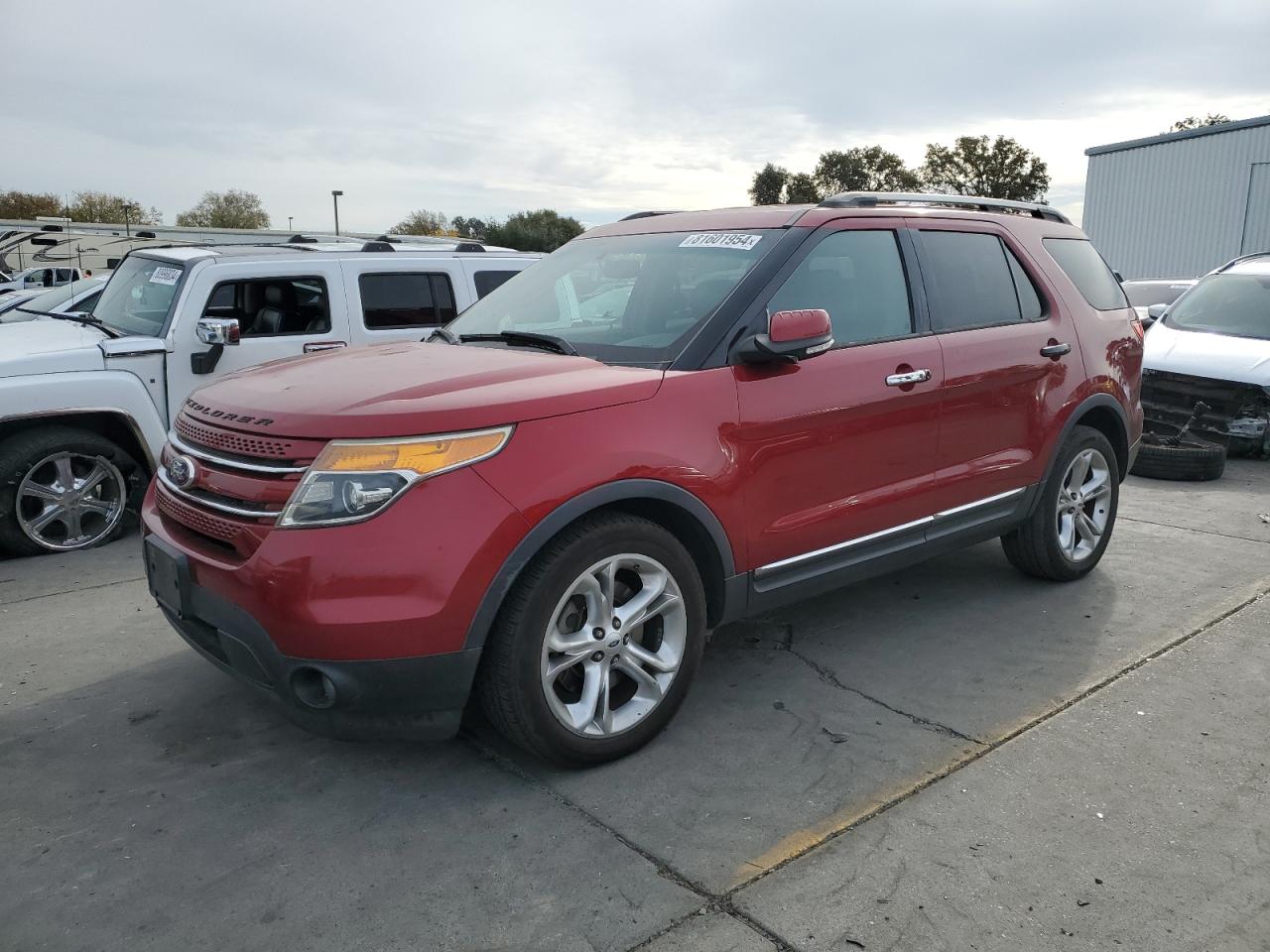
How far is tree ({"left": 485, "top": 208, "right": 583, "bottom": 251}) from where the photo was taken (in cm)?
7338

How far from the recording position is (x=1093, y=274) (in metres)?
5.11

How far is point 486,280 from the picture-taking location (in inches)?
291

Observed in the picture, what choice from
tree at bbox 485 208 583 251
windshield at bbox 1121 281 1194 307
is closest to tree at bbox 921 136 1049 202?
tree at bbox 485 208 583 251

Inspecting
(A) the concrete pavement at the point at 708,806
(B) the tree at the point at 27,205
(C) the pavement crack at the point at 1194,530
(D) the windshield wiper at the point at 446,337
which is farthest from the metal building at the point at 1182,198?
(B) the tree at the point at 27,205

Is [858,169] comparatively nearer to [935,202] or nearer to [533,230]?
[533,230]

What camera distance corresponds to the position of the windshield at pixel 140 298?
6305mm

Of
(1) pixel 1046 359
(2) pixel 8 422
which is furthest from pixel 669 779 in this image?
(2) pixel 8 422

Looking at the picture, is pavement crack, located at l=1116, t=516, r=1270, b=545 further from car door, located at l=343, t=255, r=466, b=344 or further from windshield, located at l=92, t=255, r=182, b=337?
windshield, located at l=92, t=255, r=182, b=337

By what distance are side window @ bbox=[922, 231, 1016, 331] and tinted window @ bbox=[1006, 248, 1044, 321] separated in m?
0.03

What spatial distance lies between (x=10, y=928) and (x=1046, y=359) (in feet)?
14.5

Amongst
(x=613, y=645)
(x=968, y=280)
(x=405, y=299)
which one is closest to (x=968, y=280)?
(x=968, y=280)

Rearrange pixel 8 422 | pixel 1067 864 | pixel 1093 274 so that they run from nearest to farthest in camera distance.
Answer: pixel 1067 864 < pixel 1093 274 < pixel 8 422

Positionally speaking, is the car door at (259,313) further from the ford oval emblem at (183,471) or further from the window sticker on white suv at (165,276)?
the ford oval emblem at (183,471)

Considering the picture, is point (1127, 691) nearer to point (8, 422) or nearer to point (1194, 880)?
point (1194, 880)
